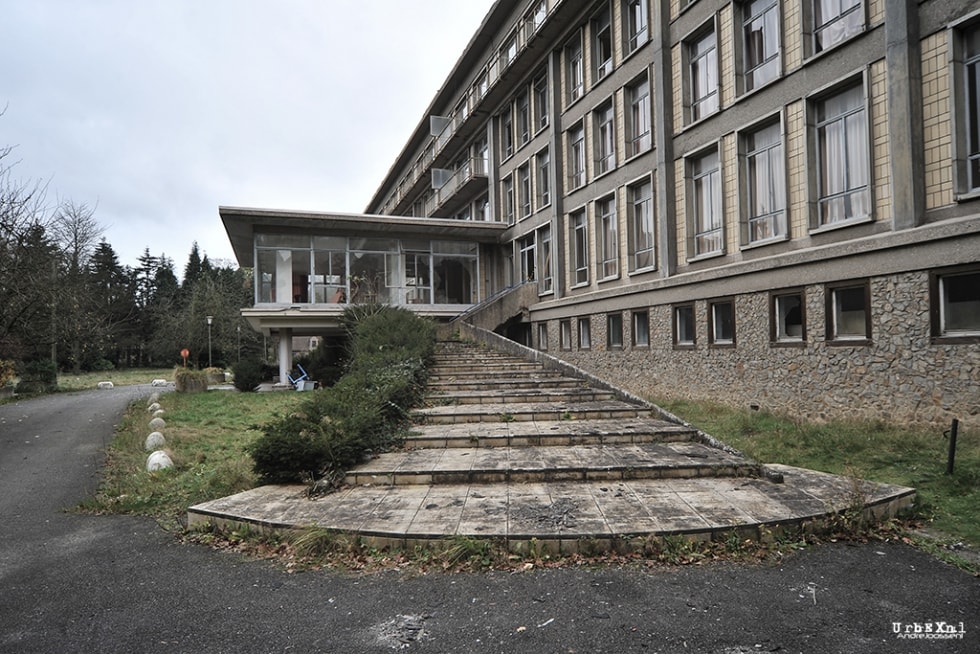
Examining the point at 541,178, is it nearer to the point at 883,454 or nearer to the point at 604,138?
the point at 604,138

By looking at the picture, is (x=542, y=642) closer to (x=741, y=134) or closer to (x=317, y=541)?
(x=317, y=541)

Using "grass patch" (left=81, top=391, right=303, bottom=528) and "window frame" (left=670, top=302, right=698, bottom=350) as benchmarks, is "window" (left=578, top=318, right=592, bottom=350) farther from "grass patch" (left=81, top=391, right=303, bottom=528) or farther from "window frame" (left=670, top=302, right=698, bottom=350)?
"grass patch" (left=81, top=391, right=303, bottom=528)

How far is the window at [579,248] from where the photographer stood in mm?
20984

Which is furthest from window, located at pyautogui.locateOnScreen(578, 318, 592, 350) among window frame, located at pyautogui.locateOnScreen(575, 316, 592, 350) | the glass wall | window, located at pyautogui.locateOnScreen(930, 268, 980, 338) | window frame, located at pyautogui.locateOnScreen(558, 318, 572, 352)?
window, located at pyautogui.locateOnScreen(930, 268, 980, 338)

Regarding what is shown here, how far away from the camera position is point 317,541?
489cm

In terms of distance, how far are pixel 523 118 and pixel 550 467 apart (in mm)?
22453

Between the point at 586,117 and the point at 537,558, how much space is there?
18.8 metres

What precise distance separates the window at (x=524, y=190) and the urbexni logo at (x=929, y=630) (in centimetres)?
2259

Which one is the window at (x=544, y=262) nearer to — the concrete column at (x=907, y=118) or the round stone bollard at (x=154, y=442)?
the concrete column at (x=907, y=118)

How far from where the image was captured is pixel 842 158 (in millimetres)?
11242

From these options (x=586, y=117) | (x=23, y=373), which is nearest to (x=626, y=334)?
(x=586, y=117)

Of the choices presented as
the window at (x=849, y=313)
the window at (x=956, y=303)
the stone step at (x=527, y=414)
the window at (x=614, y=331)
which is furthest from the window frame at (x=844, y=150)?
the window at (x=614, y=331)

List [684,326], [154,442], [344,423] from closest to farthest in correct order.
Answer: [344,423], [154,442], [684,326]

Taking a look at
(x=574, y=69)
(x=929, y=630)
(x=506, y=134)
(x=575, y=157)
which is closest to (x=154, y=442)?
(x=929, y=630)
